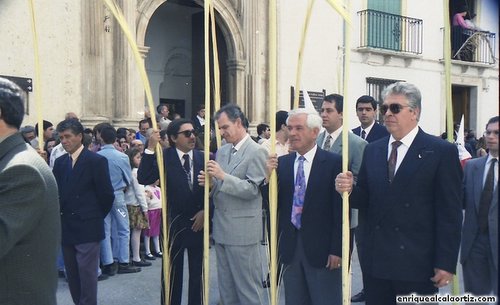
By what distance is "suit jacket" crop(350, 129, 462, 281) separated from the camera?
126 inches

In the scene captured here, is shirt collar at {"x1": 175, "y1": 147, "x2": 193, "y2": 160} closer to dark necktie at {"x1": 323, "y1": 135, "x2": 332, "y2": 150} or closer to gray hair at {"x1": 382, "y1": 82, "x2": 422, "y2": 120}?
dark necktie at {"x1": 323, "y1": 135, "x2": 332, "y2": 150}

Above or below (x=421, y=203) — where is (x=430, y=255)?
below

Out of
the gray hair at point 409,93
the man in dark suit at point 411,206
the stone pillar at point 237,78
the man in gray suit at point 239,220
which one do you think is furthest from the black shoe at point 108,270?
the stone pillar at point 237,78

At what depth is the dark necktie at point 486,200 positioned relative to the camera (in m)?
4.00

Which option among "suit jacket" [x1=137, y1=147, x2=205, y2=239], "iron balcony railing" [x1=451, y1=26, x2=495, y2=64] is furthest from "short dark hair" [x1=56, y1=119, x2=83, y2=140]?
"iron balcony railing" [x1=451, y1=26, x2=495, y2=64]

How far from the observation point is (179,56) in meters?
15.6

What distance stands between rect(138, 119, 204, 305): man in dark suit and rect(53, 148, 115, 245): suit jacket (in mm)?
493

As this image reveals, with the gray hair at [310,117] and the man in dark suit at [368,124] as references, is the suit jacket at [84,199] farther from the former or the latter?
the man in dark suit at [368,124]

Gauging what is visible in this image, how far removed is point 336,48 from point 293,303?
1228 cm

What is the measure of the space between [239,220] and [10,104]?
2142 millimetres

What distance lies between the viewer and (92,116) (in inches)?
431

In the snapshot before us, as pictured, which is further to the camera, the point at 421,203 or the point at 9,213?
the point at 421,203

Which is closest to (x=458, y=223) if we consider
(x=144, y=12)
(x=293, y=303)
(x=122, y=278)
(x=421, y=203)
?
(x=421, y=203)

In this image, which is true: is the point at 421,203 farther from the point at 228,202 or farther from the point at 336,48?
the point at 336,48
